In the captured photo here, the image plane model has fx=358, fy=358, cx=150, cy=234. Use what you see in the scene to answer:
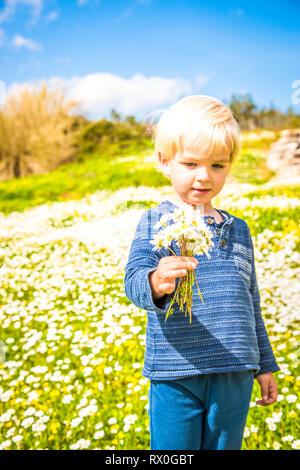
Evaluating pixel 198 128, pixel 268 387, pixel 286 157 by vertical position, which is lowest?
pixel 268 387

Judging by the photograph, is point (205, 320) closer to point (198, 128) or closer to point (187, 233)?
point (187, 233)

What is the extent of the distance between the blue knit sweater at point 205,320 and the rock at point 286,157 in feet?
55.6

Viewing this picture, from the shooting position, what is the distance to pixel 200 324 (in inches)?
64.8

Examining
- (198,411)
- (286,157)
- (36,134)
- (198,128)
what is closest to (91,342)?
(198,411)

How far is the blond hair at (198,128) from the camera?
5.05 ft

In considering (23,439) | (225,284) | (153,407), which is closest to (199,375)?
(153,407)

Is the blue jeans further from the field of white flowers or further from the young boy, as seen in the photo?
the field of white flowers

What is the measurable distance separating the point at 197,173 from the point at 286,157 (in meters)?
19.3

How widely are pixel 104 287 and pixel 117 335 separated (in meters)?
1.41

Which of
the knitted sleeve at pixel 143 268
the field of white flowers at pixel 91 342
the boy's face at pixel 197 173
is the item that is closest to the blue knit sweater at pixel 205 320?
the knitted sleeve at pixel 143 268

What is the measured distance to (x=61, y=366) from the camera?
153 inches

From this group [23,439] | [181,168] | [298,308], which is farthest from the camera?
[298,308]

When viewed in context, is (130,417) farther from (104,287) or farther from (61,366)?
(104,287)

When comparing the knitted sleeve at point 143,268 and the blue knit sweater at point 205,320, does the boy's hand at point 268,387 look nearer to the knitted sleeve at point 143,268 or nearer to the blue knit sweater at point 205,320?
the blue knit sweater at point 205,320
